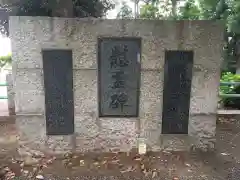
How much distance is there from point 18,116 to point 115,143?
5.04ft

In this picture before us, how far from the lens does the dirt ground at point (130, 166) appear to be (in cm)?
344

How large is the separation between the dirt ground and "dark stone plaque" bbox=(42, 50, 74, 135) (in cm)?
49

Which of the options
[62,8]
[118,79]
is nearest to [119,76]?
[118,79]

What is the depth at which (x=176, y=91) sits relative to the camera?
389 centimetres

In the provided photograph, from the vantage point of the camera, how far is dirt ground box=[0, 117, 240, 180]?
11.3ft

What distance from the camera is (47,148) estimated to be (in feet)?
13.0

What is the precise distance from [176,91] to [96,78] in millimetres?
1230

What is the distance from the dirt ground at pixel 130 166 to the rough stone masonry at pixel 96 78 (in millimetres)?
173

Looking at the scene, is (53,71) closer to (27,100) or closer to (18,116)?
(27,100)

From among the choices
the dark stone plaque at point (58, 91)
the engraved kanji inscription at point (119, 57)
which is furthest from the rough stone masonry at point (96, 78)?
the engraved kanji inscription at point (119, 57)

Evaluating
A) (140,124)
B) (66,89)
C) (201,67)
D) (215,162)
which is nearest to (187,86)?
(201,67)

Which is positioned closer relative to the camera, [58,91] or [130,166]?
[130,166]

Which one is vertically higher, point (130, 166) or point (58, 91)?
point (58, 91)

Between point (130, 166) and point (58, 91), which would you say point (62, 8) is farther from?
point (130, 166)
